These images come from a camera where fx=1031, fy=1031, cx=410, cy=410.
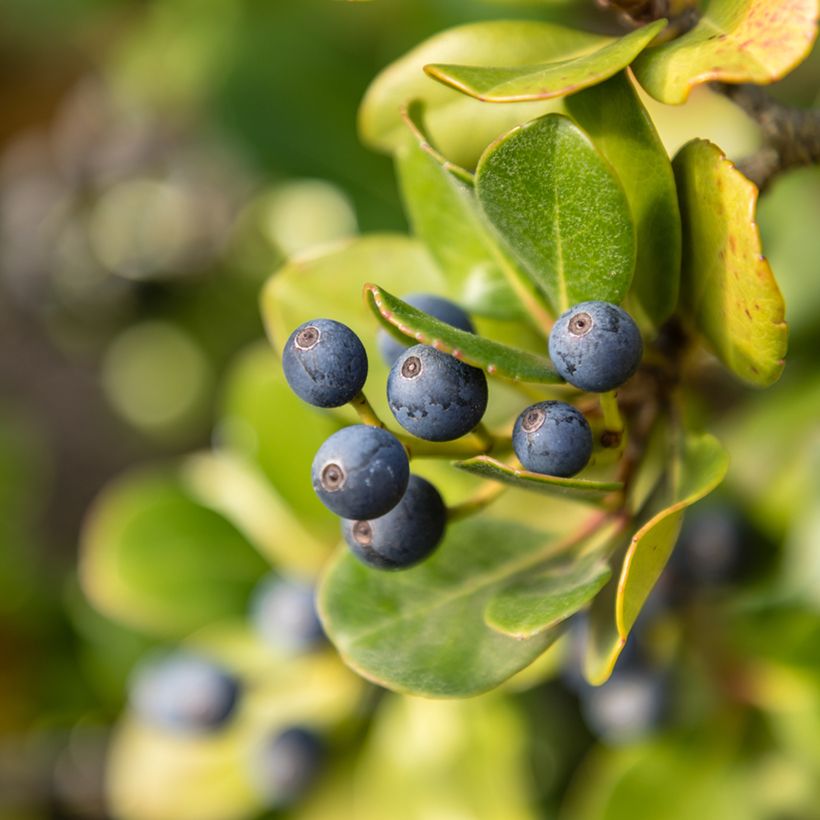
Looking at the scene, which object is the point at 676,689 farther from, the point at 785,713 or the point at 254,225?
the point at 254,225

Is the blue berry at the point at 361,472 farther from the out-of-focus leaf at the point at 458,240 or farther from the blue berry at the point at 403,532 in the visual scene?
the out-of-focus leaf at the point at 458,240

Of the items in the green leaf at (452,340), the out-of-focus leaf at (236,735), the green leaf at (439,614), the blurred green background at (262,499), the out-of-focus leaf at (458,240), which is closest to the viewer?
the green leaf at (452,340)

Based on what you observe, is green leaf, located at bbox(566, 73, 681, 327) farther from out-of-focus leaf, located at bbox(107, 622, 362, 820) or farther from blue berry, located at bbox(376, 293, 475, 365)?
out-of-focus leaf, located at bbox(107, 622, 362, 820)

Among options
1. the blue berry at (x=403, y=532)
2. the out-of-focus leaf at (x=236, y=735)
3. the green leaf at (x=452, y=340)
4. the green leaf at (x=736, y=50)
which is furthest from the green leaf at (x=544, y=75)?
the out-of-focus leaf at (x=236, y=735)

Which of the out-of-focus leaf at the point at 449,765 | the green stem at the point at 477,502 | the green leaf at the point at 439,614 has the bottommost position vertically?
the out-of-focus leaf at the point at 449,765

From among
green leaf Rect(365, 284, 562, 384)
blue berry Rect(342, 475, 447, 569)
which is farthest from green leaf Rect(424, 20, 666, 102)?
blue berry Rect(342, 475, 447, 569)

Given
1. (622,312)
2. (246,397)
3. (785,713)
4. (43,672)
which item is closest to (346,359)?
(622,312)
